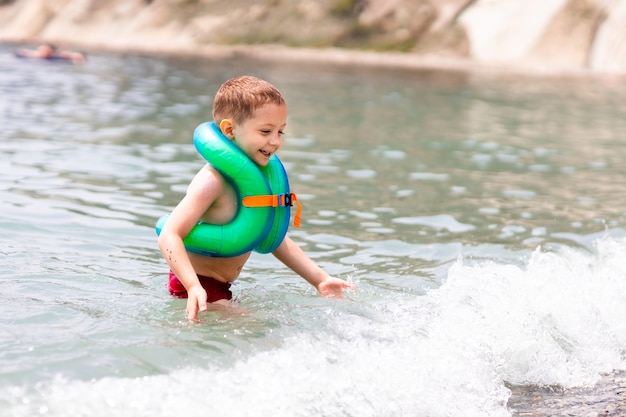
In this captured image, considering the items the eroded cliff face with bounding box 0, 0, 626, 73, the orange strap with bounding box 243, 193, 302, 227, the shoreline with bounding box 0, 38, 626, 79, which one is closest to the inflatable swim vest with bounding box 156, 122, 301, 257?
the orange strap with bounding box 243, 193, 302, 227

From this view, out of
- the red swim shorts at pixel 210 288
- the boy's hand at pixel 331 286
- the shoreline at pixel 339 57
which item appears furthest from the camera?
the shoreline at pixel 339 57

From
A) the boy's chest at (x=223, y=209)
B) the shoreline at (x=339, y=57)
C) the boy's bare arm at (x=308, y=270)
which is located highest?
the boy's chest at (x=223, y=209)

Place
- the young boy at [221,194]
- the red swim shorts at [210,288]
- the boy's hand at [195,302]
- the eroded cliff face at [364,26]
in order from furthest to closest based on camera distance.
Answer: the eroded cliff face at [364,26] → the red swim shorts at [210,288] → the young boy at [221,194] → the boy's hand at [195,302]

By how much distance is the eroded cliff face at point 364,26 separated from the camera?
3203 cm

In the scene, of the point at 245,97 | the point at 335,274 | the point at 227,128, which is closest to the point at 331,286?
the point at 227,128

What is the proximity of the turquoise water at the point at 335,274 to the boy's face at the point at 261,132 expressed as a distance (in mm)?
820

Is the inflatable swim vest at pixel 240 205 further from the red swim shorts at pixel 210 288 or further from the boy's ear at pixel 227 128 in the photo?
the red swim shorts at pixel 210 288

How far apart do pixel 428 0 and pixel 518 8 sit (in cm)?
372

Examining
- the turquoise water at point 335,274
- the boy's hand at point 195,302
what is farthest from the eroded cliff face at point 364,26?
the boy's hand at point 195,302

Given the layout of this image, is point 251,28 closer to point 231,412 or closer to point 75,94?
point 75,94

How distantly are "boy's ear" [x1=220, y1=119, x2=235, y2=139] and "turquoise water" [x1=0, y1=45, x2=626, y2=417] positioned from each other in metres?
0.91

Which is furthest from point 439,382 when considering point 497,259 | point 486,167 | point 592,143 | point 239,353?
point 592,143

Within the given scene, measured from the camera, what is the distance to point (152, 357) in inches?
162

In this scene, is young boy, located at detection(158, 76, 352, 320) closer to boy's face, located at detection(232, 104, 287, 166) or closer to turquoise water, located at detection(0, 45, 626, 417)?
boy's face, located at detection(232, 104, 287, 166)
